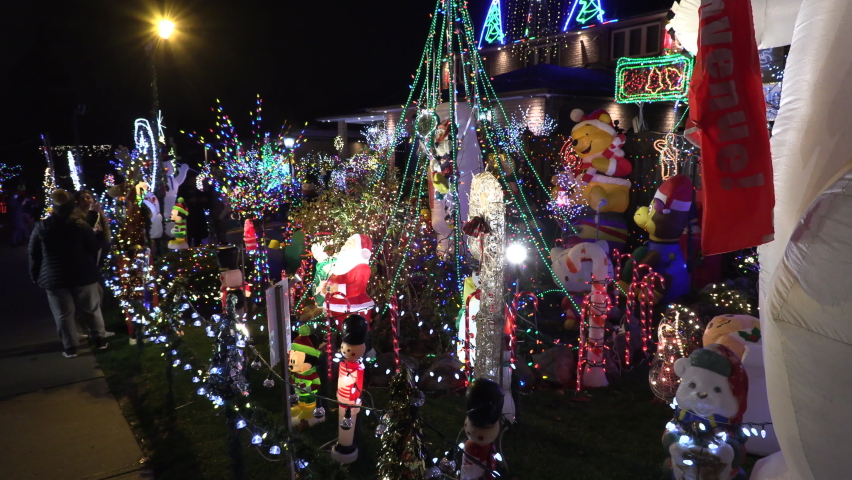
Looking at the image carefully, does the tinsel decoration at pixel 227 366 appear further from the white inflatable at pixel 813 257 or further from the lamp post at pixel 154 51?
the lamp post at pixel 154 51

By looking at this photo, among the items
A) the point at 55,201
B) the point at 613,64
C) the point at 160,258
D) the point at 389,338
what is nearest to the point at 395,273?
the point at 389,338

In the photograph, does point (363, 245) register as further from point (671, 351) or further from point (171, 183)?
point (171, 183)

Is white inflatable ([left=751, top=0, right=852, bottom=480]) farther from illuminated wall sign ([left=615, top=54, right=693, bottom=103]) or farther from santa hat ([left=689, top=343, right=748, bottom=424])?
illuminated wall sign ([left=615, top=54, right=693, bottom=103])

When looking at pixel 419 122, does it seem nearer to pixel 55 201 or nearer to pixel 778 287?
pixel 55 201

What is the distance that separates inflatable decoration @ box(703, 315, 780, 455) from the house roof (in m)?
13.3

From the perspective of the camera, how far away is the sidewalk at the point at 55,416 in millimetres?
4734

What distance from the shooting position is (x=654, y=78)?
9.98 meters

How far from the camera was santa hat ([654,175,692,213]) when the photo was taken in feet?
25.8

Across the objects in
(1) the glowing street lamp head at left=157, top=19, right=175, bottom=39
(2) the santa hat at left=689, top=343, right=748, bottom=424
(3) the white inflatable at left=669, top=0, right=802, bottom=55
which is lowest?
(2) the santa hat at left=689, top=343, right=748, bottom=424

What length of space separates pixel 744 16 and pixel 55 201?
23.5 ft

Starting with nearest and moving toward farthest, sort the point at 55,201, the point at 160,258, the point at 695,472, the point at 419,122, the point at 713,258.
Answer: the point at 695,472, the point at 55,201, the point at 419,122, the point at 713,258, the point at 160,258

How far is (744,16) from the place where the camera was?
7.61 feet

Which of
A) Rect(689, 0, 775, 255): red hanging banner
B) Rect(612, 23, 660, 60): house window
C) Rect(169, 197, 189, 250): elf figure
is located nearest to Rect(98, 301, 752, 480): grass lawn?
Rect(689, 0, 775, 255): red hanging banner

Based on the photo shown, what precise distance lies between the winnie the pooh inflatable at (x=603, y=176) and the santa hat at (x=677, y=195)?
38.1 inches
